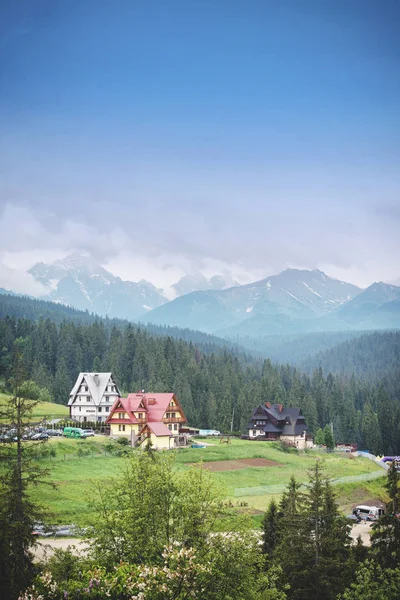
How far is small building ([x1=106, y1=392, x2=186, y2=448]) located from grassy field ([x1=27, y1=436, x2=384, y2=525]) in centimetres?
394

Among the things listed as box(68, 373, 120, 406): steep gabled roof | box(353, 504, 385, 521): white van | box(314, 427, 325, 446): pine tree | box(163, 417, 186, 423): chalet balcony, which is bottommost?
box(353, 504, 385, 521): white van

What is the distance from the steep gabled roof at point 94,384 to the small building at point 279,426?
98.3 ft

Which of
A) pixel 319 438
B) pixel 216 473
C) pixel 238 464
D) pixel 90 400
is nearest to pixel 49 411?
pixel 90 400

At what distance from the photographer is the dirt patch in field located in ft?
231

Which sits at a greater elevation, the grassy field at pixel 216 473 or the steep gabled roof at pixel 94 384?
the steep gabled roof at pixel 94 384

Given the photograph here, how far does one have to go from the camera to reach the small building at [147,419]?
78.4 metres

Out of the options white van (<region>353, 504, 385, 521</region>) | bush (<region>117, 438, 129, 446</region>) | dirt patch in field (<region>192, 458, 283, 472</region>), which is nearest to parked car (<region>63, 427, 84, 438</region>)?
bush (<region>117, 438, 129, 446</region>)

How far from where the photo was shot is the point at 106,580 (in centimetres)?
1817

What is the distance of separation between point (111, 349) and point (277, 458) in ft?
232

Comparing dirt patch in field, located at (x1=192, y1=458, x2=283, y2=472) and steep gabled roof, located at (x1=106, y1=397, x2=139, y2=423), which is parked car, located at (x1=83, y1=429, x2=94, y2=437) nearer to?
steep gabled roof, located at (x1=106, y1=397, x2=139, y2=423)

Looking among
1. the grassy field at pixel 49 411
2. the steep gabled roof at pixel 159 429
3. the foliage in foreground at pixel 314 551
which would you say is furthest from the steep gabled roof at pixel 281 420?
the foliage in foreground at pixel 314 551

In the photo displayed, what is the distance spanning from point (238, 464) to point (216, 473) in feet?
32.3

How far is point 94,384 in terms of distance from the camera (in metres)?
96.6

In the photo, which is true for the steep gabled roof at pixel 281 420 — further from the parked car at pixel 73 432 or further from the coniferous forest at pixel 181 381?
the parked car at pixel 73 432
